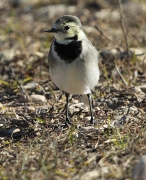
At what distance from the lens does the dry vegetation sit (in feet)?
14.3

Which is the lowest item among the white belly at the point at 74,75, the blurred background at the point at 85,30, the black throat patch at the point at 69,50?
the blurred background at the point at 85,30

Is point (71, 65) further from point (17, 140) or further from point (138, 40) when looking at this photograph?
point (138, 40)

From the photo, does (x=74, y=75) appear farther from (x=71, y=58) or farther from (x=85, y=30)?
(x=85, y=30)

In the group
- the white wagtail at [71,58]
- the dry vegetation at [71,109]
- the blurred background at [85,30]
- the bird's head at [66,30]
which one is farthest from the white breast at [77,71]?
the blurred background at [85,30]

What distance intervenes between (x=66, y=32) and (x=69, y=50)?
0.25 metres

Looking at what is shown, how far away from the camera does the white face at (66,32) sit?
5.44 m

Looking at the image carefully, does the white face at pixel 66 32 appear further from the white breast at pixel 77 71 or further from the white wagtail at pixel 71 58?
the white breast at pixel 77 71

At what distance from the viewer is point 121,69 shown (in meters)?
7.14

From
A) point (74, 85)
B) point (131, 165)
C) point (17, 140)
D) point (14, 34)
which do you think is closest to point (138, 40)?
point (14, 34)

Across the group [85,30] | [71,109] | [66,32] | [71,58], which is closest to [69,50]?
[71,58]

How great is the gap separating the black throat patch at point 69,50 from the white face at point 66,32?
63 mm

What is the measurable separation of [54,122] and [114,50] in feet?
7.85

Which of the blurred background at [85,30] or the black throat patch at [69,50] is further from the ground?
the black throat patch at [69,50]

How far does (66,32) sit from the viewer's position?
5465mm
